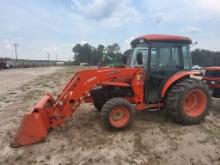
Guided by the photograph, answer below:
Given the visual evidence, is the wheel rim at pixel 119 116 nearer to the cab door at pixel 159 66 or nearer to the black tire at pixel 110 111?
the black tire at pixel 110 111

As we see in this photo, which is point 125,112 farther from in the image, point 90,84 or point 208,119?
point 208,119

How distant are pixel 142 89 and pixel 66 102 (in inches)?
79.0

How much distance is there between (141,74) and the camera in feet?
21.1

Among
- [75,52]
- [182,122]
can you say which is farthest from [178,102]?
[75,52]

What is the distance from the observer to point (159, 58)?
259 inches

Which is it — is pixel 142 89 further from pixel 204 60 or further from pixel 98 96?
pixel 204 60

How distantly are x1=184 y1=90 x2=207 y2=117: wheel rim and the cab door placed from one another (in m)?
0.80

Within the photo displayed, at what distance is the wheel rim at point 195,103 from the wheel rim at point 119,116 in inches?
71.1

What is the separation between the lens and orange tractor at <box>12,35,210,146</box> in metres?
5.79

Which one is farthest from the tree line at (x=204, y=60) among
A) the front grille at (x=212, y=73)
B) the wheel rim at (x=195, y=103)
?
the wheel rim at (x=195, y=103)

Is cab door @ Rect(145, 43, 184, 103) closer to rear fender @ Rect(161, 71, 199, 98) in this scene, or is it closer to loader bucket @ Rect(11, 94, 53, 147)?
rear fender @ Rect(161, 71, 199, 98)

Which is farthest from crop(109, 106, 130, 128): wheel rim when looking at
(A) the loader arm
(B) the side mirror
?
(B) the side mirror

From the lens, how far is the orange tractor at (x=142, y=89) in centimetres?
579

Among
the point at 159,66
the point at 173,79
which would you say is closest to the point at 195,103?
the point at 173,79
